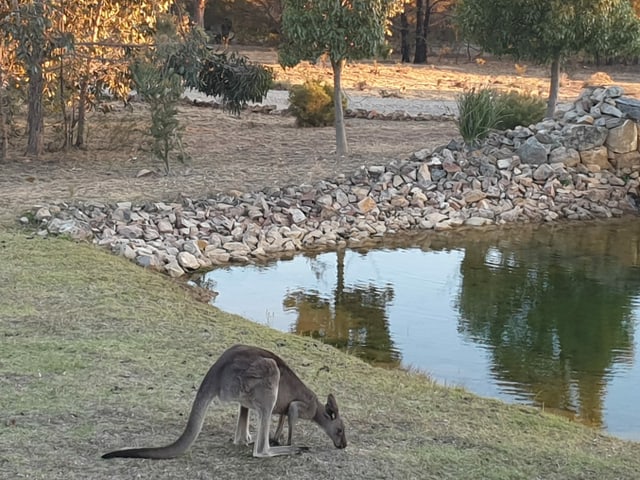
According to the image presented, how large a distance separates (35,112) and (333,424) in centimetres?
1365

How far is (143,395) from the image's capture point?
711 cm

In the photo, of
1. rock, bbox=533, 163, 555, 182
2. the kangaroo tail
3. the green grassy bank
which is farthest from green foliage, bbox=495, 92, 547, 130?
the kangaroo tail

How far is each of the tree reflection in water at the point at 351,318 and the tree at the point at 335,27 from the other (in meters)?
5.96

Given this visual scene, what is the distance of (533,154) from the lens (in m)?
19.4

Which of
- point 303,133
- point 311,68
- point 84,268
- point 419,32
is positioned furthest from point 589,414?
point 419,32

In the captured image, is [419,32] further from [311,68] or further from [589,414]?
[589,414]

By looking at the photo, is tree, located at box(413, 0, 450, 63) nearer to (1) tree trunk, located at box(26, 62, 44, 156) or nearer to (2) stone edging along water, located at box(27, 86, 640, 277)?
(2) stone edging along water, located at box(27, 86, 640, 277)

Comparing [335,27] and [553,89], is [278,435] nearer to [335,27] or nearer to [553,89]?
[335,27]

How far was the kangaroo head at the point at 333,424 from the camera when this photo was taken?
6195 mm

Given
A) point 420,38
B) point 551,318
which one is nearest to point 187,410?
point 551,318

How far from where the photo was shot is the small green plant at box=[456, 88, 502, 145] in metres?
19.6

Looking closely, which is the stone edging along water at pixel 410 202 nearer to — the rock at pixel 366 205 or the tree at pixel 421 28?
the rock at pixel 366 205

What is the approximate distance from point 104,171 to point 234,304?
22.1 ft

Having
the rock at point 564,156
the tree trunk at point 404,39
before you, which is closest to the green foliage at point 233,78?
the rock at point 564,156
